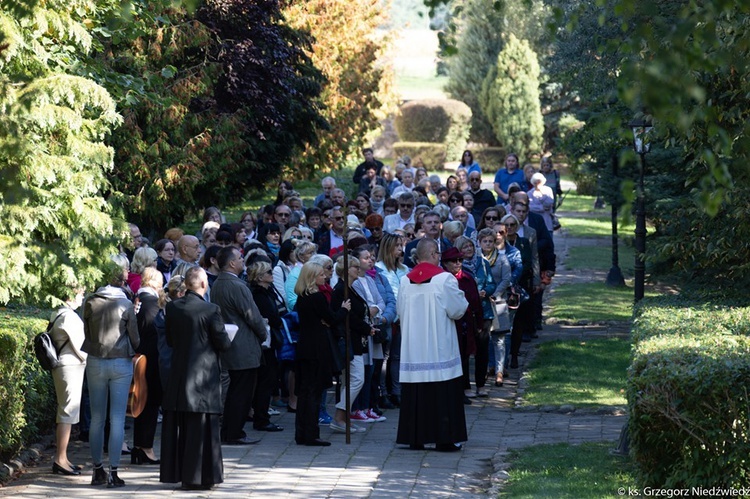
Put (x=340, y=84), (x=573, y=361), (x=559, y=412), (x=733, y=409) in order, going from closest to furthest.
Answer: (x=733, y=409), (x=559, y=412), (x=573, y=361), (x=340, y=84)

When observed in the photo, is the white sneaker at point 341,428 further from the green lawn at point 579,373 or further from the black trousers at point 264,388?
the green lawn at point 579,373

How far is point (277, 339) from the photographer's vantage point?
1230cm

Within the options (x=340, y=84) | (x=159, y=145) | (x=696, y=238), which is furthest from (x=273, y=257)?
(x=340, y=84)

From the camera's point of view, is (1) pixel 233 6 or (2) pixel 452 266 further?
(1) pixel 233 6

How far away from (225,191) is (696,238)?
11.3 m

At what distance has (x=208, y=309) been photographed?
9586 millimetres

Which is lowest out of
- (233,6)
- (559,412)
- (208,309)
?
(559,412)

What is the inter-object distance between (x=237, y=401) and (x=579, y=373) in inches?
209

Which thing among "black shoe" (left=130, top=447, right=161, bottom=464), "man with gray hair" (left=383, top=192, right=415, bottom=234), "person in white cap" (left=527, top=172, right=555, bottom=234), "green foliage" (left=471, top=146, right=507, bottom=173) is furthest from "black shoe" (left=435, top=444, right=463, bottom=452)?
"green foliage" (left=471, top=146, right=507, bottom=173)

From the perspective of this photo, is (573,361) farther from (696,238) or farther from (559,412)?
(696,238)

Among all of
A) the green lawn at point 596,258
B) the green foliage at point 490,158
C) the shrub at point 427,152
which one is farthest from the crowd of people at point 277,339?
the green foliage at point 490,158

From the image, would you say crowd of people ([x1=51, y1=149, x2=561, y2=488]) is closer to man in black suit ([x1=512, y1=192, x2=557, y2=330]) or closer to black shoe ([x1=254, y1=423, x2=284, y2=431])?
black shoe ([x1=254, y1=423, x2=284, y2=431])

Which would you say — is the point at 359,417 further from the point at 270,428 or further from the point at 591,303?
the point at 591,303

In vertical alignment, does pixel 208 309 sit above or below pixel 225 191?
below
